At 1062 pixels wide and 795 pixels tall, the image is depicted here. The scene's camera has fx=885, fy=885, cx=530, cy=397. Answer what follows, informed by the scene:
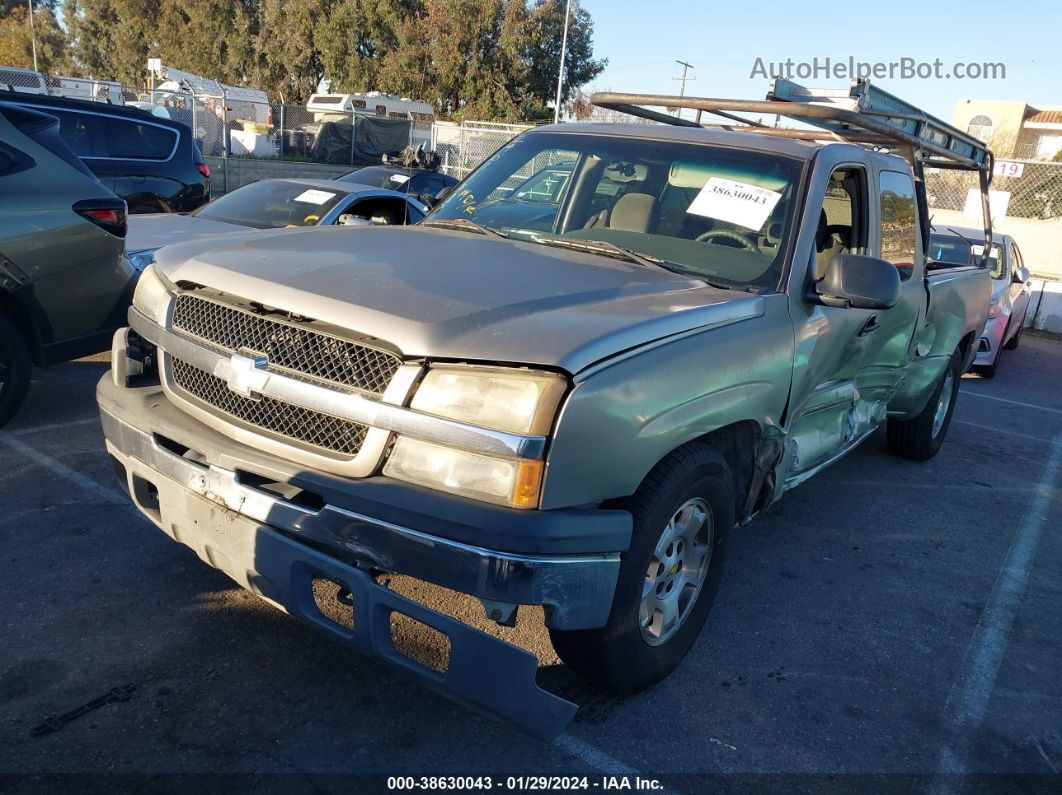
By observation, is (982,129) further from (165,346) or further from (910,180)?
(165,346)

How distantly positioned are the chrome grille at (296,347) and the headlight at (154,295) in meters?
0.20

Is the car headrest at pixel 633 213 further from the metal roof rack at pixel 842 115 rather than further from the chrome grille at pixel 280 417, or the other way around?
the chrome grille at pixel 280 417

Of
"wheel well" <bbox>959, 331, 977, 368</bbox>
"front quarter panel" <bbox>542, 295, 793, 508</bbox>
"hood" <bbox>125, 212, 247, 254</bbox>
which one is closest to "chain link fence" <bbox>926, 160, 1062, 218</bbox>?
"wheel well" <bbox>959, 331, 977, 368</bbox>

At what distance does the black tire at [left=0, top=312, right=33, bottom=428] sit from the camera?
503 centimetres

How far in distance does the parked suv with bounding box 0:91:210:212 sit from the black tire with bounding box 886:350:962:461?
7.66 metres

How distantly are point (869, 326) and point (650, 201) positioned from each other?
127cm

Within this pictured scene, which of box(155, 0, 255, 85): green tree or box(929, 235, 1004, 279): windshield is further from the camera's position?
box(155, 0, 255, 85): green tree

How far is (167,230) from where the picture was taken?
7109mm

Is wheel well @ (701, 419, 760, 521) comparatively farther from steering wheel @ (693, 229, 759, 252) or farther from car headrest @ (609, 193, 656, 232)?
car headrest @ (609, 193, 656, 232)

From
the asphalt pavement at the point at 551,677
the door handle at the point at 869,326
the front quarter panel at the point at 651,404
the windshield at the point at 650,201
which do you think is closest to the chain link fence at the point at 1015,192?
the door handle at the point at 869,326

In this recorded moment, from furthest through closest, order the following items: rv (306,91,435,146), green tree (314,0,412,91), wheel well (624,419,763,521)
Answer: green tree (314,0,412,91) < rv (306,91,435,146) < wheel well (624,419,763,521)

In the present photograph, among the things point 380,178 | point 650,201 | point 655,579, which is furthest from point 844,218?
point 380,178

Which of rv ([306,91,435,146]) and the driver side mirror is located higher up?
the driver side mirror

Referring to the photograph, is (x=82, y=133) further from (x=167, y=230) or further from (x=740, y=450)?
(x=740, y=450)
